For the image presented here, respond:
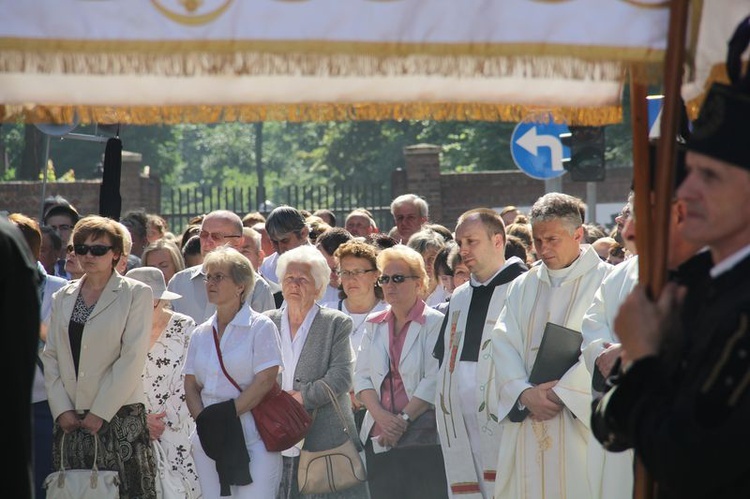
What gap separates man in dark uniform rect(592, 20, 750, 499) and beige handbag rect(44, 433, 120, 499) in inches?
168

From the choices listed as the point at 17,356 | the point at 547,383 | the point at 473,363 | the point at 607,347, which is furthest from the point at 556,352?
the point at 17,356

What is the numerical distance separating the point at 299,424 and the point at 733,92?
4.68 m

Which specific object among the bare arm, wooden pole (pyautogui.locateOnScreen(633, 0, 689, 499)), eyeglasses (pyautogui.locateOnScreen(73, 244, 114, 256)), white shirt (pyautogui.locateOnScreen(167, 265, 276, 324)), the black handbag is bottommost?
the black handbag

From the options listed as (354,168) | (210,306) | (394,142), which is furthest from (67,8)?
(354,168)

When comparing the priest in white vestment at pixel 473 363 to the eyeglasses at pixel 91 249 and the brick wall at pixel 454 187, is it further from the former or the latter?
the brick wall at pixel 454 187

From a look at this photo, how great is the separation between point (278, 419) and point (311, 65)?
410 centimetres

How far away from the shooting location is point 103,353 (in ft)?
24.2

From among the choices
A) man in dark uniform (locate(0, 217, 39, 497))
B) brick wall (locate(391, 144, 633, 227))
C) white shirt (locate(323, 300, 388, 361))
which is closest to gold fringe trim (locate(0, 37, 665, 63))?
man in dark uniform (locate(0, 217, 39, 497))

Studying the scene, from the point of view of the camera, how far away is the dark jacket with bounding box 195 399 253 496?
7367 mm

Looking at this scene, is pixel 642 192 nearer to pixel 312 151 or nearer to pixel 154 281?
pixel 154 281

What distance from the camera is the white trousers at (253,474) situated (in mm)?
7500

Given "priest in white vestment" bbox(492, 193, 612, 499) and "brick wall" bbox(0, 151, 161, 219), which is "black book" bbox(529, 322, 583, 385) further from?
"brick wall" bbox(0, 151, 161, 219)

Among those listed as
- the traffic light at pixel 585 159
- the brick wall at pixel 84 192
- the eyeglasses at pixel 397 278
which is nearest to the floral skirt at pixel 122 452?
the eyeglasses at pixel 397 278

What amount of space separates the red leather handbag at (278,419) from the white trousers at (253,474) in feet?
0.25
